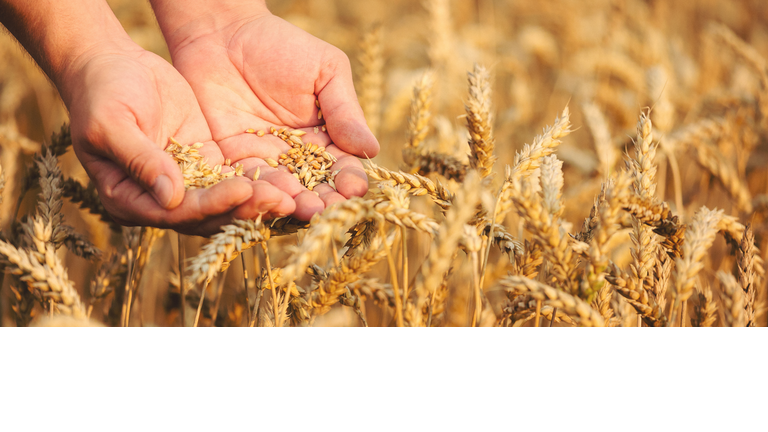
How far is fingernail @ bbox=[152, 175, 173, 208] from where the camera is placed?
1128mm

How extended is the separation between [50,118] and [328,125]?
6.93ft

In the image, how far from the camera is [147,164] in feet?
3.80

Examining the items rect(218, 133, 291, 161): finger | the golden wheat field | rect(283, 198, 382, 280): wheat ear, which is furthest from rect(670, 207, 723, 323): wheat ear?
rect(218, 133, 291, 161): finger

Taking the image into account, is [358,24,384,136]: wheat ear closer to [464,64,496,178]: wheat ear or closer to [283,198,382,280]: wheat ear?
[464,64,496,178]: wheat ear

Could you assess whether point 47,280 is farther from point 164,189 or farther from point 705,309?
point 705,309

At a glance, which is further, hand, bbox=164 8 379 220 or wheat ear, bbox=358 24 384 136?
wheat ear, bbox=358 24 384 136

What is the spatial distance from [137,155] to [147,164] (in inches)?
1.8

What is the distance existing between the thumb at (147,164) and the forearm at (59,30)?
0.49 m

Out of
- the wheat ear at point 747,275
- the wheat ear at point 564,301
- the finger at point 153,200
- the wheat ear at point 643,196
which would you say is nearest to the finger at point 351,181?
the finger at point 153,200

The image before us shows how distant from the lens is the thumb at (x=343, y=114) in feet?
5.15

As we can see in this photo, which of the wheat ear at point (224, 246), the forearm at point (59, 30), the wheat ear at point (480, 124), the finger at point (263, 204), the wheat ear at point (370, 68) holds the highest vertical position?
the wheat ear at point (370, 68)

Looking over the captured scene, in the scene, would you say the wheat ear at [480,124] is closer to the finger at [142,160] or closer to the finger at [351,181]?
the finger at [351,181]
